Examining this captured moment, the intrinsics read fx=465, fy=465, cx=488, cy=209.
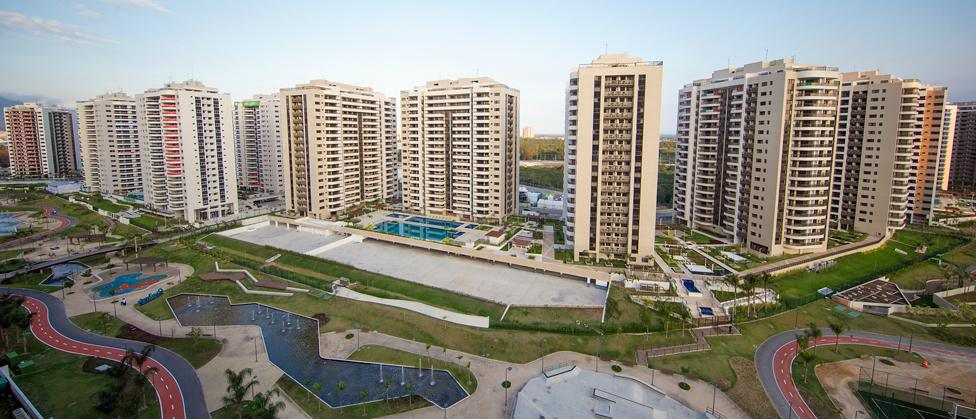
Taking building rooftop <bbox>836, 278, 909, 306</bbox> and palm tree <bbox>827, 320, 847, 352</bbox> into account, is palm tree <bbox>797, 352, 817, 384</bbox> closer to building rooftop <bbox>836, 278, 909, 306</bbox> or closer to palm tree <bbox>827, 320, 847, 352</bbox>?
palm tree <bbox>827, 320, 847, 352</bbox>

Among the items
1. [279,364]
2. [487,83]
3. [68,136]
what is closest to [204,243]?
[279,364]

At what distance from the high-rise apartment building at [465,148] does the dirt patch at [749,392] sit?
3812 cm

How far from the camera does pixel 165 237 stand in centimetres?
6350

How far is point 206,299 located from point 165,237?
26018 millimetres

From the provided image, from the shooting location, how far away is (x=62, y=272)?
50719 millimetres

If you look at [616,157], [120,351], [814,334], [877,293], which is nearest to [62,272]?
[120,351]

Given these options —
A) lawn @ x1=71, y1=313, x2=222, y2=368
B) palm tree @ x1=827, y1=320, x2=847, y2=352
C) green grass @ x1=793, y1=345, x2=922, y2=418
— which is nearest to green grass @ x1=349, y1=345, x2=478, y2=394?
lawn @ x1=71, y1=313, x2=222, y2=368

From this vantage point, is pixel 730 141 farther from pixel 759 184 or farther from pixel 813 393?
pixel 813 393

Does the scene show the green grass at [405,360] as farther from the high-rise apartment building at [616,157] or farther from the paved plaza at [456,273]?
the high-rise apartment building at [616,157]

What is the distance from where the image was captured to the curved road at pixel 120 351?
90.3 feet

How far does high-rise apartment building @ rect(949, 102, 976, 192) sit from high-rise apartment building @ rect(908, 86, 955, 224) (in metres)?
36.4

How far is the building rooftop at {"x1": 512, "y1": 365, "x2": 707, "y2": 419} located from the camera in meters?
25.4

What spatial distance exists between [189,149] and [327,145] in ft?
68.2

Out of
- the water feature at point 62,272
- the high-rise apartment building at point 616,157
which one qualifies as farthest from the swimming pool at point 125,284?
the high-rise apartment building at point 616,157
